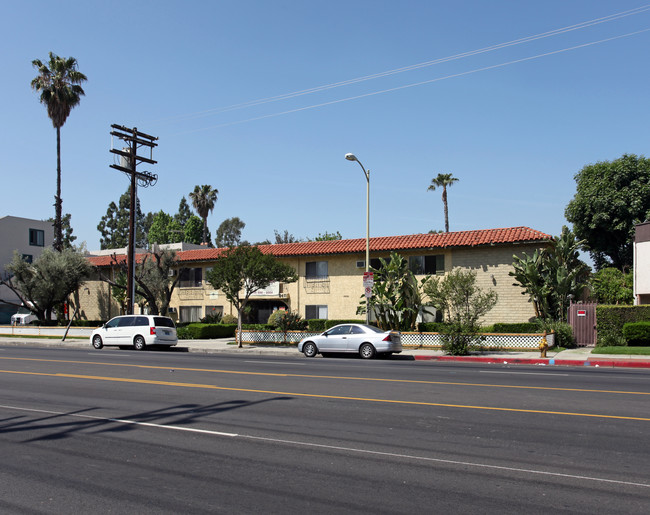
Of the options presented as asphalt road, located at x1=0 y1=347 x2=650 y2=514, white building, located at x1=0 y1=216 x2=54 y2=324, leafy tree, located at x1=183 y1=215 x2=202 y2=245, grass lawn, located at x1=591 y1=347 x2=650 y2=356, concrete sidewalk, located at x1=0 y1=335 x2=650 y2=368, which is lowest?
concrete sidewalk, located at x1=0 y1=335 x2=650 y2=368

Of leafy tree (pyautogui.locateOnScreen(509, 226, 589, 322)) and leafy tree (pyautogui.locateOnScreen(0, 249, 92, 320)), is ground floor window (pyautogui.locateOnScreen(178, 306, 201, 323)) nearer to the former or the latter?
leafy tree (pyautogui.locateOnScreen(0, 249, 92, 320))

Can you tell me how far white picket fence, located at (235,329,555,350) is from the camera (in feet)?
83.5

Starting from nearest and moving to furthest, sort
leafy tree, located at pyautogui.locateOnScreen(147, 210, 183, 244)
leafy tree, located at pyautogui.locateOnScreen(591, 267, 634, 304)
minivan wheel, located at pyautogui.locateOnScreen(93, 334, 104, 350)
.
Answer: minivan wheel, located at pyautogui.locateOnScreen(93, 334, 104, 350) → leafy tree, located at pyautogui.locateOnScreen(591, 267, 634, 304) → leafy tree, located at pyautogui.locateOnScreen(147, 210, 183, 244)

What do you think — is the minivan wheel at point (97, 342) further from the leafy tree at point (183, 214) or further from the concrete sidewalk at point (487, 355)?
the leafy tree at point (183, 214)

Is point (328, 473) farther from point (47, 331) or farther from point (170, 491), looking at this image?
point (47, 331)

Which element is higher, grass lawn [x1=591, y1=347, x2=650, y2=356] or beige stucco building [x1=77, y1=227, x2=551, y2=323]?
beige stucco building [x1=77, y1=227, x2=551, y2=323]

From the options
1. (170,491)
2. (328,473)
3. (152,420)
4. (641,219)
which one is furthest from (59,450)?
(641,219)

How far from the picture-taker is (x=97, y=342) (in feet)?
99.3

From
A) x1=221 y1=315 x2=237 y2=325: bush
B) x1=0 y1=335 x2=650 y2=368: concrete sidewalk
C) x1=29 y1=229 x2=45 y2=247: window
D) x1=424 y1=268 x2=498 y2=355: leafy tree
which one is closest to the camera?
x1=0 y1=335 x2=650 y2=368: concrete sidewalk

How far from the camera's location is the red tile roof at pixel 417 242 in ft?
100

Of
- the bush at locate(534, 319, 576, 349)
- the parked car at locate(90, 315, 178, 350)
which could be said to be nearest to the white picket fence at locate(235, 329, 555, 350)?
the bush at locate(534, 319, 576, 349)

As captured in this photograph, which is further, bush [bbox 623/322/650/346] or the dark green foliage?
the dark green foliage

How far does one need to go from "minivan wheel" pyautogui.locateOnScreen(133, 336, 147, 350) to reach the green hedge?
68.8ft

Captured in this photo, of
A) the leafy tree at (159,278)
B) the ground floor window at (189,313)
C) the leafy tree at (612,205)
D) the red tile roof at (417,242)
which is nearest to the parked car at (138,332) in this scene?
the red tile roof at (417,242)
